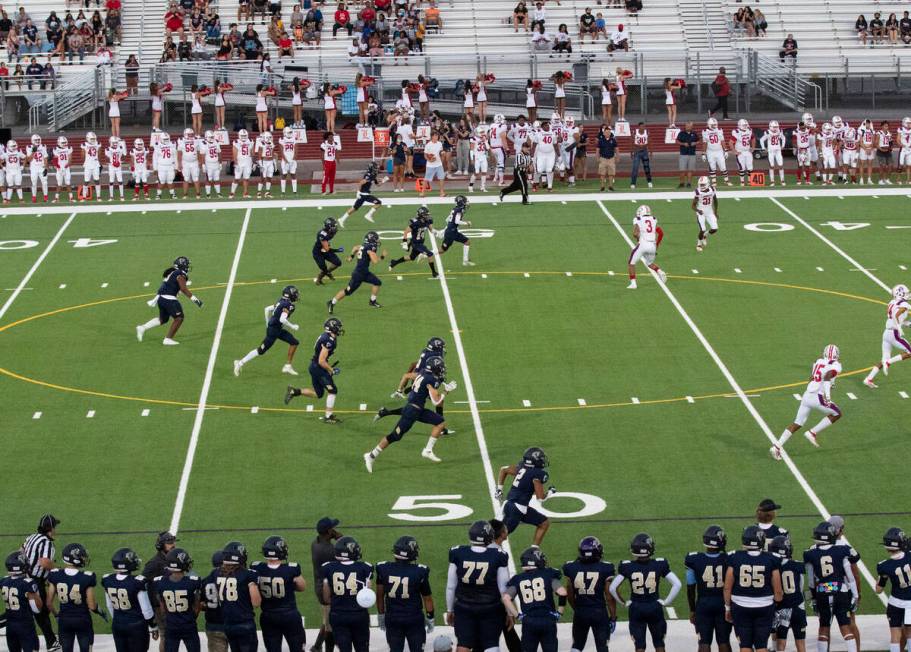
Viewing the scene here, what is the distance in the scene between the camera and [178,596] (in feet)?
49.9

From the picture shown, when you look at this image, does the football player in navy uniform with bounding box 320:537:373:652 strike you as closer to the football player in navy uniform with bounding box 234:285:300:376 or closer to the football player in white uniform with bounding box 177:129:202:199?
the football player in navy uniform with bounding box 234:285:300:376

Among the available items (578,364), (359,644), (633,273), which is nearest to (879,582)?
(359,644)

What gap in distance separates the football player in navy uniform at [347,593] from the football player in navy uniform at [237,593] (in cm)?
68

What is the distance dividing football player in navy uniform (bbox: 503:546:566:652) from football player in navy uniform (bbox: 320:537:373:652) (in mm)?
1323

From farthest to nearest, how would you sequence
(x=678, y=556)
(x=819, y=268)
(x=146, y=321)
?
(x=819, y=268) → (x=146, y=321) → (x=678, y=556)

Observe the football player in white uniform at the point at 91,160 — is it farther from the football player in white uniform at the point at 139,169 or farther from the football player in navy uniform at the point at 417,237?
the football player in navy uniform at the point at 417,237

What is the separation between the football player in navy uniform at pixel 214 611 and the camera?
50.0 feet

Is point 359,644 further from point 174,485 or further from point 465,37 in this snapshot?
point 465,37

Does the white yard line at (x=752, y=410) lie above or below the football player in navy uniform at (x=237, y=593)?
below

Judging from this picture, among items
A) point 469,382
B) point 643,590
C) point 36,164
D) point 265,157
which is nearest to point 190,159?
point 265,157

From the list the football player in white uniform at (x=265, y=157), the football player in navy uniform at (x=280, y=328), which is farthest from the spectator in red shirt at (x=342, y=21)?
the football player in navy uniform at (x=280, y=328)

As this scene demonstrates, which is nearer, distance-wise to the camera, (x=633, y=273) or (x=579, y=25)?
(x=633, y=273)

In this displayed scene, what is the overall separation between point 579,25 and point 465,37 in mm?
3581

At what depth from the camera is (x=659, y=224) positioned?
121ft
